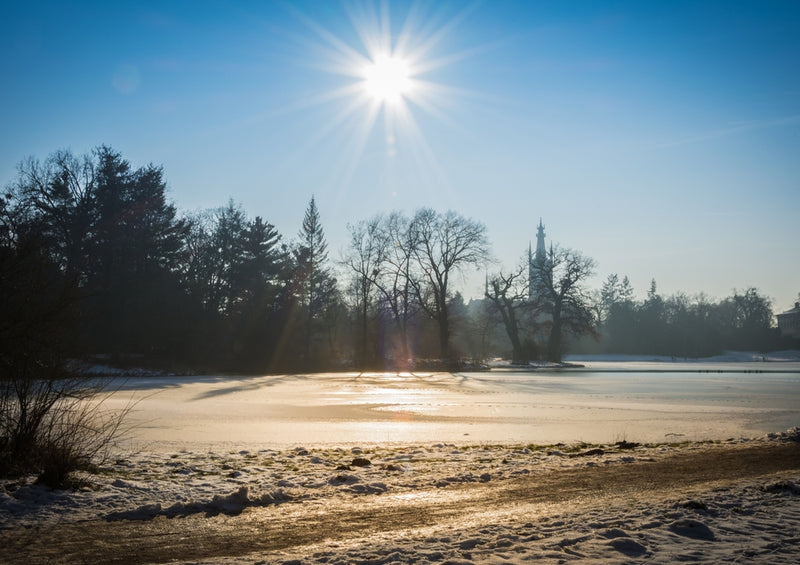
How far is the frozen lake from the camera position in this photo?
1233cm

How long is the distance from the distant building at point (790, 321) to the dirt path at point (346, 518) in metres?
120

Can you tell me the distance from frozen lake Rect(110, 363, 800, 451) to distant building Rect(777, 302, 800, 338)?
10495 centimetres

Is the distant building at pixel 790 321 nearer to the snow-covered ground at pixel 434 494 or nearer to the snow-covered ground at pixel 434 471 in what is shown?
the snow-covered ground at pixel 434 471

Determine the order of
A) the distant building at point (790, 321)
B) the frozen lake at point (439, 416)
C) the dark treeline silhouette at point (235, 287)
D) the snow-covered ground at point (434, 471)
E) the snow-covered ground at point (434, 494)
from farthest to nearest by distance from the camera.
Result: 1. the distant building at point (790, 321)
2. the dark treeline silhouette at point (235, 287)
3. the frozen lake at point (439, 416)
4. the snow-covered ground at point (434, 471)
5. the snow-covered ground at point (434, 494)

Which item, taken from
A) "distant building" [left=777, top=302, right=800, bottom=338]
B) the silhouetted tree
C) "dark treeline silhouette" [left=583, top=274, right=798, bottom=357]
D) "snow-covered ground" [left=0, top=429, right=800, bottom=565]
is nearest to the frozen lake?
"snow-covered ground" [left=0, top=429, right=800, bottom=565]

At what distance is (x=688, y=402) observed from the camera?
67.8 ft

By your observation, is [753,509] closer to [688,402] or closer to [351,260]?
[688,402]

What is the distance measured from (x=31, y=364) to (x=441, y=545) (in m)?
5.71

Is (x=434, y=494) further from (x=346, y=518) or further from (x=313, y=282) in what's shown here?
(x=313, y=282)

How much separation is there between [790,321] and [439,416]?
129652 mm

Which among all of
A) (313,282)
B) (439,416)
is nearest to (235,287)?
(313,282)

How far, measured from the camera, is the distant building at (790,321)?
112613 mm

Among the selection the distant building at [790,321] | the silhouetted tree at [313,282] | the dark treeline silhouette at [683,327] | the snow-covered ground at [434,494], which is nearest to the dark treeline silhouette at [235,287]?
the silhouetted tree at [313,282]

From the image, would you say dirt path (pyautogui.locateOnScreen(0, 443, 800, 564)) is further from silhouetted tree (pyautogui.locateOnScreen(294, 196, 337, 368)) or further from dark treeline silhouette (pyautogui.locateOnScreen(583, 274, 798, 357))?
dark treeline silhouette (pyautogui.locateOnScreen(583, 274, 798, 357))
